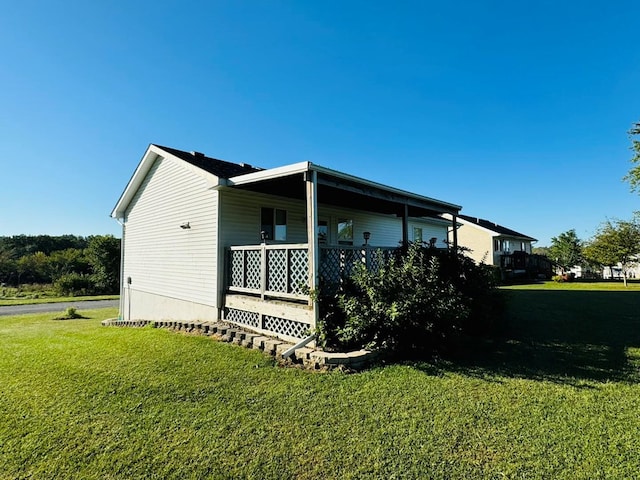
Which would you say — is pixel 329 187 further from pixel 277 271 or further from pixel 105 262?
pixel 105 262

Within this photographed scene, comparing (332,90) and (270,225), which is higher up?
(332,90)

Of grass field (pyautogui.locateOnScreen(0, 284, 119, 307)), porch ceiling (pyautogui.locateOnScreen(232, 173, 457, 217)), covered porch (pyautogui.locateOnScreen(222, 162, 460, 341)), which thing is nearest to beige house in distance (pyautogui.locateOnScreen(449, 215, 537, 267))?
porch ceiling (pyautogui.locateOnScreen(232, 173, 457, 217))

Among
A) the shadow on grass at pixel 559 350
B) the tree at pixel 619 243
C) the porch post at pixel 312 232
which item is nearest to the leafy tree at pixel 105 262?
the porch post at pixel 312 232

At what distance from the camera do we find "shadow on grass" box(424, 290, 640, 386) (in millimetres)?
5020

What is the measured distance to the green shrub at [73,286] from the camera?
101ft

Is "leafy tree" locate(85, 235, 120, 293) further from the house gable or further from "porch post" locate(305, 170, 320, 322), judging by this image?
"porch post" locate(305, 170, 320, 322)

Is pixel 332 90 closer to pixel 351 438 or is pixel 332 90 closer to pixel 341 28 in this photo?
pixel 341 28

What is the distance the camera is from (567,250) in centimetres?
3794

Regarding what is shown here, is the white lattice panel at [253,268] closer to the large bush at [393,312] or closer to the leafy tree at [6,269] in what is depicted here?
the large bush at [393,312]

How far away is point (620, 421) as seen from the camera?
11.4 ft

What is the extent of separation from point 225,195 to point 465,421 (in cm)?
729

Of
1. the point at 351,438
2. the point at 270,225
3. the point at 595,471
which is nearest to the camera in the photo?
the point at 595,471

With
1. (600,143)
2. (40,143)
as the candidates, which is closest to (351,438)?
(40,143)

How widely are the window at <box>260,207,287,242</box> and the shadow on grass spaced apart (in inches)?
239
